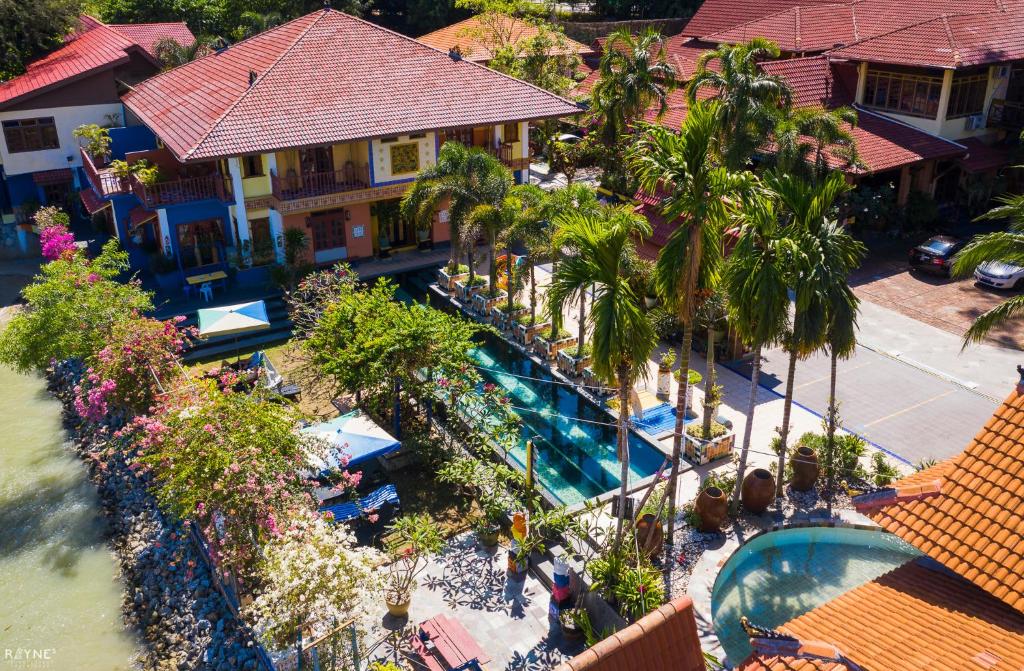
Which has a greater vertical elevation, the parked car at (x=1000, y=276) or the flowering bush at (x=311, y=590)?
the flowering bush at (x=311, y=590)

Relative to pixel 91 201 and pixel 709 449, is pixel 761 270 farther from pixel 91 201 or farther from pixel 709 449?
pixel 91 201

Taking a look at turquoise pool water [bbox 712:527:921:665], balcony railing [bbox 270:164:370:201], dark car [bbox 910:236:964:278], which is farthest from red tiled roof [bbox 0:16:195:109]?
dark car [bbox 910:236:964:278]

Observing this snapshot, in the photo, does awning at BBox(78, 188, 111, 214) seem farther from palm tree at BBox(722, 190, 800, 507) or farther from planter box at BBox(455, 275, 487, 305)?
palm tree at BBox(722, 190, 800, 507)

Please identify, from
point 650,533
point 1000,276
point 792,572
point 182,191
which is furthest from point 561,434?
point 1000,276

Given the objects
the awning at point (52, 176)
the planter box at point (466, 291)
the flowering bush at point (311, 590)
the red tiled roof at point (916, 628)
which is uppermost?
the awning at point (52, 176)

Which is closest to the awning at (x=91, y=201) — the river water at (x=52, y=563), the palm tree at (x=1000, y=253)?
the river water at (x=52, y=563)

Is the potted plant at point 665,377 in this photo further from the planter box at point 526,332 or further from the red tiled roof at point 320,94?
the red tiled roof at point 320,94

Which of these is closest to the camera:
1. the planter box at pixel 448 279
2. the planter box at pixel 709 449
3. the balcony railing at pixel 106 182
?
the planter box at pixel 709 449
